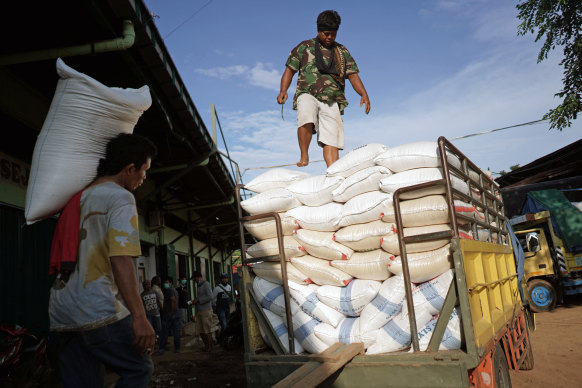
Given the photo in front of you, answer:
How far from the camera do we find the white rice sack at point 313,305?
3.26 metres

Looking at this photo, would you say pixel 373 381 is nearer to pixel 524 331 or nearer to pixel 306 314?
pixel 306 314

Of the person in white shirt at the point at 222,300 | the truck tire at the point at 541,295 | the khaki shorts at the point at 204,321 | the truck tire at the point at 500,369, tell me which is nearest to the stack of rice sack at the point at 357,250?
the truck tire at the point at 500,369

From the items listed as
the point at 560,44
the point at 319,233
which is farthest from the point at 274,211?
the point at 560,44

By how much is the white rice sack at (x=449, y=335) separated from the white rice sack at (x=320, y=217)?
1040 millimetres

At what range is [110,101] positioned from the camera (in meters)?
2.21

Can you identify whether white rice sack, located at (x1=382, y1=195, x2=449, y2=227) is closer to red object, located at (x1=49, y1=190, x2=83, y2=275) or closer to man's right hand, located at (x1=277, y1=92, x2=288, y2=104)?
red object, located at (x1=49, y1=190, x2=83, y2=275)

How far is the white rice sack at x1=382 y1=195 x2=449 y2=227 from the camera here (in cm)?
298

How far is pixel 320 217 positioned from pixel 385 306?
0.87m

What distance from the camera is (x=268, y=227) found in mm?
3668

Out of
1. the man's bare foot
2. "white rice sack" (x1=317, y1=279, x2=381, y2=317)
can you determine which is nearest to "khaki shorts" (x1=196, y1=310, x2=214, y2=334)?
the man's bare foot

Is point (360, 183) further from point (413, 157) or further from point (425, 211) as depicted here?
point (425, 211)

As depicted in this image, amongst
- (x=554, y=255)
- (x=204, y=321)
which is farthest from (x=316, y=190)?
(x=554, y=255)

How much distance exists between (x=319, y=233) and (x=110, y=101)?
6.30ft

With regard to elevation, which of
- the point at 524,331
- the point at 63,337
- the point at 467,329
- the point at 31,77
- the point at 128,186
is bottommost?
the point at 524,331
